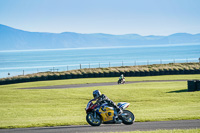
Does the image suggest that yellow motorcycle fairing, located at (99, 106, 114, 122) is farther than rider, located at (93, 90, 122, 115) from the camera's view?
Yes

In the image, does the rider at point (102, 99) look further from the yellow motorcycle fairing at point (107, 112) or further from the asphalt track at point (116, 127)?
the asphalt track at point (116, 127)

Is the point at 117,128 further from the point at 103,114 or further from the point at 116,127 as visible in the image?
the point at 103,114

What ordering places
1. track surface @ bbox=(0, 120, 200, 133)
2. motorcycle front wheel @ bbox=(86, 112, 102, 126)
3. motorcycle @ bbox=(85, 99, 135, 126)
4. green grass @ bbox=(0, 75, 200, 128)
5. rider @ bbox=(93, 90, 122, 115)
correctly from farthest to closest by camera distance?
green grass @ bbox=(0, 75, 200, 128)
motorcycle front wheel @ bbox=(86, 112, 102, 126)
track surface @ bbox=(0, 120, 200, 133)
motorcycle @ bbox=(85, 99, 135, 126)
rider @ bbox=(93, 90, 122, 115)

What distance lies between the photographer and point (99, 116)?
585 inches

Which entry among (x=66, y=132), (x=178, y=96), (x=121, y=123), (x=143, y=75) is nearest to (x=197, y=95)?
(x=178, y=96)

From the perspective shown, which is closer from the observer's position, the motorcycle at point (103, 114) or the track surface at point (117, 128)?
the motorcycle at point (103, 114)

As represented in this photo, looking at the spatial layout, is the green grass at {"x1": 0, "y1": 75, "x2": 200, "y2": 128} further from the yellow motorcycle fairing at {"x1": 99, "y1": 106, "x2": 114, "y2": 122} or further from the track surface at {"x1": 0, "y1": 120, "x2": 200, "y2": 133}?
the yellow motorcycle fairing at {"x1": 99, "y1": 106, "x2": 114, "y2": 122}

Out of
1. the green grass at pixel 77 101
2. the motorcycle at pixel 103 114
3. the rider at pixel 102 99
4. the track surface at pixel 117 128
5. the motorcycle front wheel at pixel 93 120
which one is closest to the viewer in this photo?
the rider at pixel 102 99

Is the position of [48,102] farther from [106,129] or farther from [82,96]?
[106,129]

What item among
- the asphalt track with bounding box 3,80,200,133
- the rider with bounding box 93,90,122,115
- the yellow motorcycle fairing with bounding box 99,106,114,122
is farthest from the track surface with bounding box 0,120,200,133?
the rider with bounding box 93,90,122,115

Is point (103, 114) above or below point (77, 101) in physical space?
above

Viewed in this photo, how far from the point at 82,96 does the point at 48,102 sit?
407 cm

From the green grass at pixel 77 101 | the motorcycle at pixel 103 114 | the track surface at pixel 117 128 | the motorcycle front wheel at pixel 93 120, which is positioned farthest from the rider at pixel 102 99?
the green grass at pixel 77 101

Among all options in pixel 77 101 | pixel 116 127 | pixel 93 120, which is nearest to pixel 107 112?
pixel 93 120
